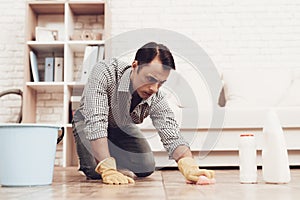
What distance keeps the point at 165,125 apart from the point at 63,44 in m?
1.85

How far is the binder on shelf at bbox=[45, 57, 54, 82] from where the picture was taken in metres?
3.62

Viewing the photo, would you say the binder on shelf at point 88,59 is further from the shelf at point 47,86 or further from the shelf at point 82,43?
the shelf at point 47,86

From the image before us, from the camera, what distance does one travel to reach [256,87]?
11.4 feet

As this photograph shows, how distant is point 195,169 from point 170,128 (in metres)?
0.28

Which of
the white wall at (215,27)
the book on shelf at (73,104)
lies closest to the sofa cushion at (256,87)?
the white wall at (215,27)

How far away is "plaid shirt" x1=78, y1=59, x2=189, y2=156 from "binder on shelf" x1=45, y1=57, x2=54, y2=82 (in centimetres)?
159

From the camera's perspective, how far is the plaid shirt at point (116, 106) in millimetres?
1820

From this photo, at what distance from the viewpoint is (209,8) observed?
386 cm

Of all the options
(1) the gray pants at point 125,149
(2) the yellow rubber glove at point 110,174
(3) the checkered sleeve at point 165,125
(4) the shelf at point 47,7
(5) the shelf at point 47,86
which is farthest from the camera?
(4) the shelf at point 47,7

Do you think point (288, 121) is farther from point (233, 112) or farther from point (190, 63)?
point (190, 63)

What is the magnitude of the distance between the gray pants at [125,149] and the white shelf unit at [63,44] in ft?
4.14

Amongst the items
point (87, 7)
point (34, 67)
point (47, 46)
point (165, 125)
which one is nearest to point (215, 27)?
point (87, 7)

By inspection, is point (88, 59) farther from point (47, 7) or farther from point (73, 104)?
point (47, 7)

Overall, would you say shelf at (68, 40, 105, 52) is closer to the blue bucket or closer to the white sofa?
the white sofa
